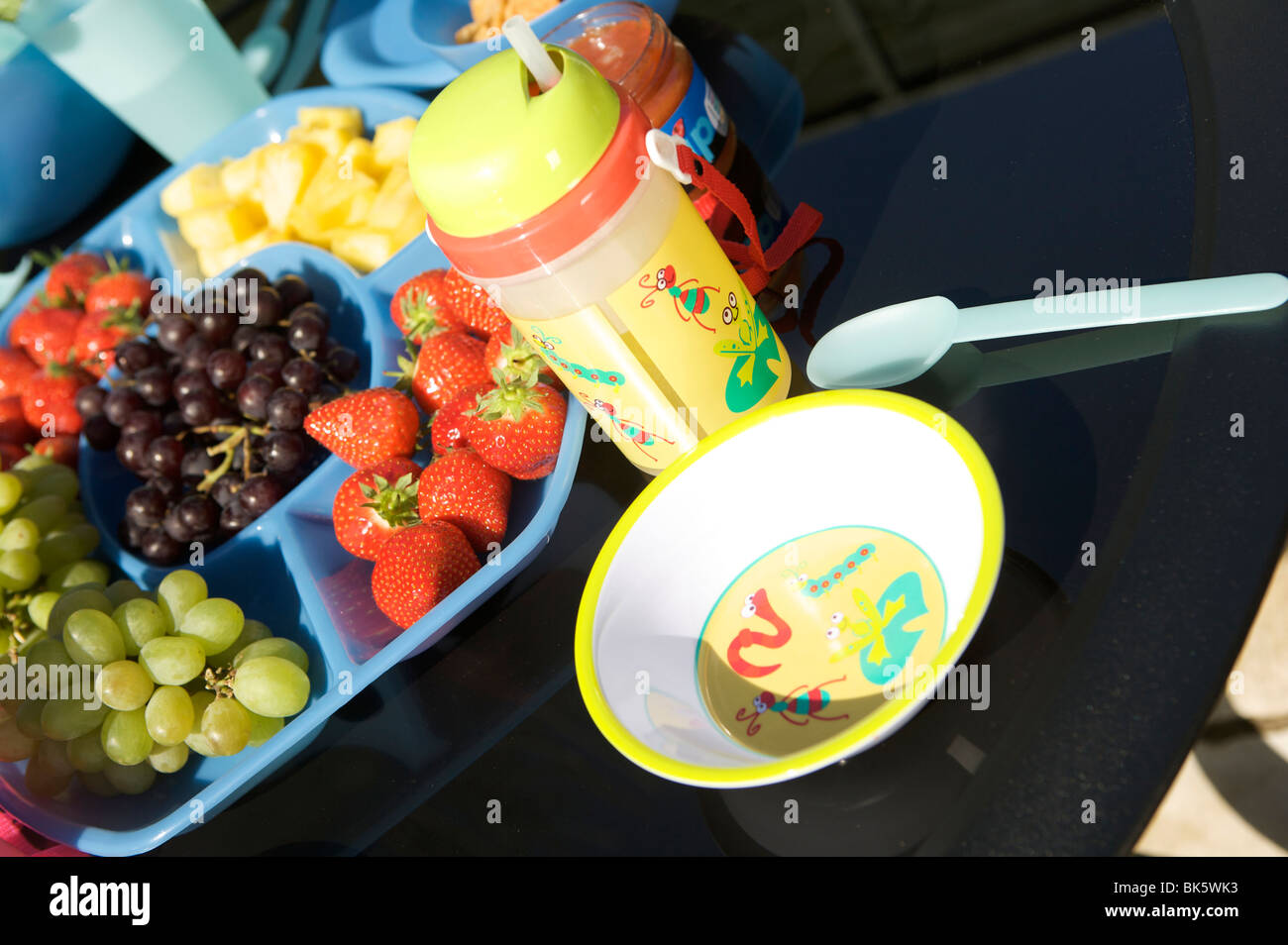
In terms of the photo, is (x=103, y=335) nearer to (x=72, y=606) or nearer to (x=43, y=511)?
(x=43, y=511)

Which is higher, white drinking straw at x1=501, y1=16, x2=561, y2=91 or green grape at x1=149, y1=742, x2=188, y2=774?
white drinking straw at x1=501, y1=16, x2=561, y2=91

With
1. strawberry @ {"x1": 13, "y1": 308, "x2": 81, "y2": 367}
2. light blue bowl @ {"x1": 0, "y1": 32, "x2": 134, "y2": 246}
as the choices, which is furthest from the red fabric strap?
light blue bowl @ {"x1": 0, "y1": 32, "x2": 134, "y2": 246}

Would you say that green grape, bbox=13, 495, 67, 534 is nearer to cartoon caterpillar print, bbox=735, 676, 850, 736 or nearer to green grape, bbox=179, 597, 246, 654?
green grape, bbox=179, 597, 246, 654

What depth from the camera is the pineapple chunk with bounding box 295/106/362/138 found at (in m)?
1.48

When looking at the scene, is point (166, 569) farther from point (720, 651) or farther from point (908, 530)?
point (908, 530)

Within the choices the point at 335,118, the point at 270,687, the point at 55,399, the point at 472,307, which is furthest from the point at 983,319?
the point at 55,399

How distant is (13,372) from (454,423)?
0.88 m

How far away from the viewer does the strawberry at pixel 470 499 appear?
39.2 inches

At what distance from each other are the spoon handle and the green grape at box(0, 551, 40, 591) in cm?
105

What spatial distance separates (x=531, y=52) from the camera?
0.70 meters

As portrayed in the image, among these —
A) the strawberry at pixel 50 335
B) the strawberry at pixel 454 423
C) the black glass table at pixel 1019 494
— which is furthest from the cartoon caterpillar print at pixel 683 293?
the strawberry at pixel 50 335

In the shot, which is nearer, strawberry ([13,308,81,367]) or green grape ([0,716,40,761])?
green grape ([0,716,40,761])
